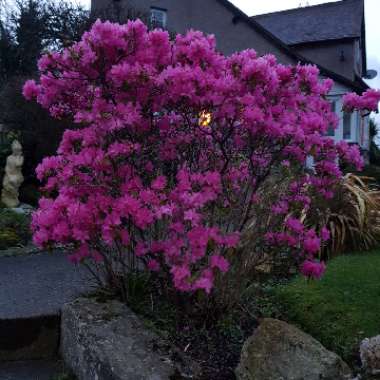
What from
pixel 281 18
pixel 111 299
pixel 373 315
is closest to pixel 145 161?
pixel 111 299

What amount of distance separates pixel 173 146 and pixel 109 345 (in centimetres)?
121

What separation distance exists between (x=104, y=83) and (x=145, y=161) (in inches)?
20.8

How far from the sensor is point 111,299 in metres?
3.44

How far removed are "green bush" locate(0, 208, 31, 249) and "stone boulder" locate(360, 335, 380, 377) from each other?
16.3ft

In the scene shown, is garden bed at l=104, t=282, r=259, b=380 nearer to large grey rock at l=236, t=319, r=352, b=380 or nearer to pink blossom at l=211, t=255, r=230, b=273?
large grey rock at l=236, t=319, r=352, b=380

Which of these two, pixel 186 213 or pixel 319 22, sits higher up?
pixel 319 22

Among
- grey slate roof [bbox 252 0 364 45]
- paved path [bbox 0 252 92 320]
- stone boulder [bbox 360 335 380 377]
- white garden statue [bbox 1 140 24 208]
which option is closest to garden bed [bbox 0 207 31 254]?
paved path [bbox 0 252 92 320]

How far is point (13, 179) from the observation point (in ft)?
32.8

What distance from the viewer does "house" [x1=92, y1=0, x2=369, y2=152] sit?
18297 millimetres

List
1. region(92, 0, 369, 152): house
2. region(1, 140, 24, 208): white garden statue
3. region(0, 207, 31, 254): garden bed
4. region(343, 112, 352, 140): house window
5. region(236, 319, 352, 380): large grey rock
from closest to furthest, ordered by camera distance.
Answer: region(236, 319, 352, 380): large grey rock → region(0, 207, 31, 254): garden bed → region(1, 140, 24, 208): white garden statue → region(92, 0, 369, 152): house → region(343, 112, 352, 140): house window

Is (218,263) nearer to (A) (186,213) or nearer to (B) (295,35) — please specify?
(A) (186,213)

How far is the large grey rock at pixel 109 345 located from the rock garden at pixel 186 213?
10mm

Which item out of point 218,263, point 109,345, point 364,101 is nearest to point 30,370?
point 109,345

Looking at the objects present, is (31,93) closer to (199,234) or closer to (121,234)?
(121,234)
